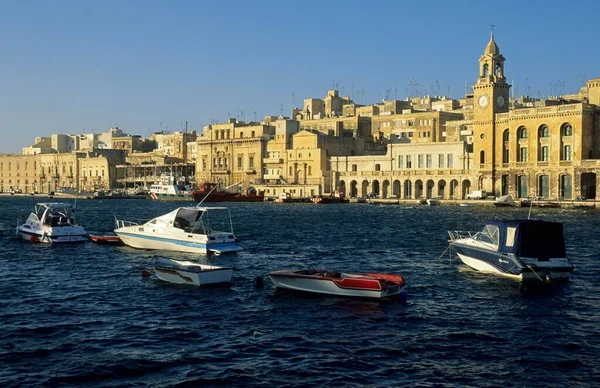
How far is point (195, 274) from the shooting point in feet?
101

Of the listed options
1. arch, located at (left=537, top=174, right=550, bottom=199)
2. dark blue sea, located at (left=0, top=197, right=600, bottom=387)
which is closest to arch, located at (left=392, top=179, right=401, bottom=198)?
arch, located at (left=537, top=174, right=550, bottom=199)

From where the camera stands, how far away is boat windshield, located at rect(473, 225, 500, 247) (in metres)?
34.6

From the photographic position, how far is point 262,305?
27312mm

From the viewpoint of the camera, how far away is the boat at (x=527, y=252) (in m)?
31.9

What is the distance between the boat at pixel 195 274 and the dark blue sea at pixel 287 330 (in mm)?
483

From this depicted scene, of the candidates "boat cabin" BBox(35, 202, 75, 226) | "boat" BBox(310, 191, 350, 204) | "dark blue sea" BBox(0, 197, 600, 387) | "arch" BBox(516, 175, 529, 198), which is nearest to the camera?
"dark blue sea" BBox(0, 197, 600, 387)

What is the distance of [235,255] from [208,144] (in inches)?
5112

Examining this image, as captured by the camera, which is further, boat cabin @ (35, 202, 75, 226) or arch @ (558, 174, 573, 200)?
arch @ (558, 174, 573, 200)

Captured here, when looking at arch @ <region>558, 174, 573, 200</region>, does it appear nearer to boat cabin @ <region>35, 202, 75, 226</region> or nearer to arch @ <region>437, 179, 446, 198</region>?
arch @ <region>437, 179, 446, 198</region>

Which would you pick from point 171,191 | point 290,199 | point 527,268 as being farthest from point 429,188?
point 527,268

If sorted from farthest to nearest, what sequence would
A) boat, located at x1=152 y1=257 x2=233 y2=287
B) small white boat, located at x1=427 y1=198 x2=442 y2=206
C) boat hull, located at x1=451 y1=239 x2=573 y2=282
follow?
1. small white boat, located at x1=427 y1=198 x2=442 y2=206
2. boat hull, located at x1=451 y1=239 x2=573 y2=282
3. boat, located at x1=152 y1=257 x2=233 y2=287

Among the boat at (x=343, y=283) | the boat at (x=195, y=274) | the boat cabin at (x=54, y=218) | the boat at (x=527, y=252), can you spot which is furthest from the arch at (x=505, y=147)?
the boat at (x=343, y=283)

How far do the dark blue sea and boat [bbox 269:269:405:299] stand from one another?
1.29 ft

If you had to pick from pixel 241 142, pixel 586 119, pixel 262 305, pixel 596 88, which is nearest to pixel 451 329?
pixel 262 305
